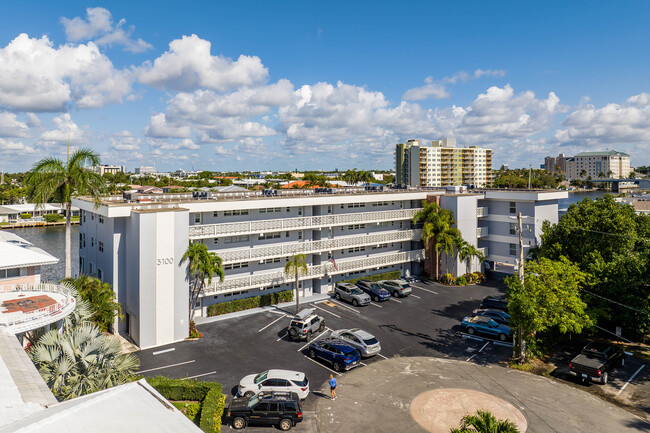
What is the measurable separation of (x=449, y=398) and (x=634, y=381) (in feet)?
38.6

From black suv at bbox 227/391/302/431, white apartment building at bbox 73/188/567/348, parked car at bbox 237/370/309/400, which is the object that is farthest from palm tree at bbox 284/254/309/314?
black suv at bbox 227/391/302/431

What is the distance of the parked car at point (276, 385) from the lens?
71.3 feet

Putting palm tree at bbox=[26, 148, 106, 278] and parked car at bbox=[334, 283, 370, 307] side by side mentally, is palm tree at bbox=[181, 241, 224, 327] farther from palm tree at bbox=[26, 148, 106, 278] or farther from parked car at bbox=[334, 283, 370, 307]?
parked car at bbox=[334, 283, 370, 307]

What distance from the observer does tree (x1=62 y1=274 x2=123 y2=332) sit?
91.8 feet

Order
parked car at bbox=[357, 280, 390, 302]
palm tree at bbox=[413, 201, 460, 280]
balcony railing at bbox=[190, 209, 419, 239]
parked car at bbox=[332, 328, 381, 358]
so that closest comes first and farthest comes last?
parked car at bbox=[332, 328, 381, 358] < balcony railing at bbox=[190, 209, 419, 239] < parked car at bbox=[357, 280, 390, 302] < palm tree at bbox=[413, 201, 460, 280]

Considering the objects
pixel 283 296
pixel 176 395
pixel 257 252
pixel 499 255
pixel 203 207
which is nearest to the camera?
pixel 176 395

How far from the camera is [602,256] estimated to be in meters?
32.0

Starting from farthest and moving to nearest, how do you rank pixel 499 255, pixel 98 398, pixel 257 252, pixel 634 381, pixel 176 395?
pixel 499 255
pixel 257 252
pixel 634 381
pixel 176 395
pixel 98 398

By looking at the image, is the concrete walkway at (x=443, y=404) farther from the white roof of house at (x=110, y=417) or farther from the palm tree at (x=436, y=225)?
the palm tree at (x=436, y=225)

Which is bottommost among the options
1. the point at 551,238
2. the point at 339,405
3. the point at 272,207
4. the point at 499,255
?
the point at 339,405

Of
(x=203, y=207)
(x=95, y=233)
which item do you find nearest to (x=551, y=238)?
(x=203, y=207)

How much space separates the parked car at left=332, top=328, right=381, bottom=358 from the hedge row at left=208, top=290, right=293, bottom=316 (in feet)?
34.2

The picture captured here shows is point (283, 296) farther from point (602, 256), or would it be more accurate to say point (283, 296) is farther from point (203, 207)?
point (602, 256)

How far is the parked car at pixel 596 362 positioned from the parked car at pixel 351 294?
58.5 feet
